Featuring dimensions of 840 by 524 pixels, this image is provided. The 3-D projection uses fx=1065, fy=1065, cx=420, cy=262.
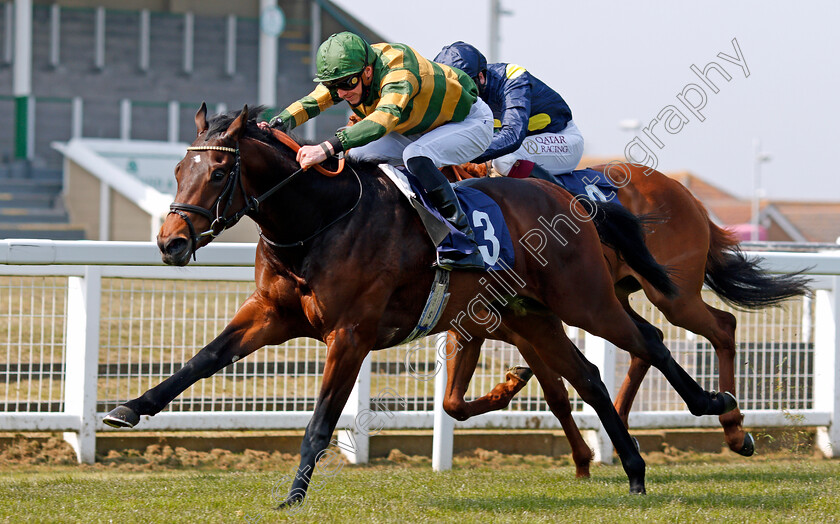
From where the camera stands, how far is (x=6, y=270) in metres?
5.63

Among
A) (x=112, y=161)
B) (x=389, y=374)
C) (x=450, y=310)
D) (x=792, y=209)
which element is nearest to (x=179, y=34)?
(x=112, y=161)

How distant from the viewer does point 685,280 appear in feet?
20.4

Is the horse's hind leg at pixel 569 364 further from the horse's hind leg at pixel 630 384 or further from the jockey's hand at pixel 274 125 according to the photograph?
the jockey's hand at pixel 274 125

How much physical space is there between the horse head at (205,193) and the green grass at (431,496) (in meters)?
1.06

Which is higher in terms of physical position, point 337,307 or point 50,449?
point 337,307

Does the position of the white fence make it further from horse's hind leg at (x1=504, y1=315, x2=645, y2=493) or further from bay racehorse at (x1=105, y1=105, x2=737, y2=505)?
bay racehorse at (x1=105, y1=105, x2=737, y2=505)

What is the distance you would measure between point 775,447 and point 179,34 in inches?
648

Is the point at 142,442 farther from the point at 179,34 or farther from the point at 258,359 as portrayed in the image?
the point at 179,34

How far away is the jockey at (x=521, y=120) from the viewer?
550cm

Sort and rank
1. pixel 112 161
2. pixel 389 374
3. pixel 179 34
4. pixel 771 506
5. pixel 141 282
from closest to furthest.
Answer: pixel 771 506, pixel 141 282, pixel 389 374, pixel 112 161, pixel 179 34

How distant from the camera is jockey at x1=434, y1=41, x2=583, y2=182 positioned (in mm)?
5500

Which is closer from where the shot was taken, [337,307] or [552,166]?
Result: [337,307]

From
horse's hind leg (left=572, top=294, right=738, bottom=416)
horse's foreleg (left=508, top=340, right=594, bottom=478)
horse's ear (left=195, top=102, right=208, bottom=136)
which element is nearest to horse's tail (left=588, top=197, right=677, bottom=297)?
horse's hind leg (left=572, top=294, right=738, bottom=416)

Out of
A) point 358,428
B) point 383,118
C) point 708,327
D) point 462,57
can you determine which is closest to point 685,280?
point 708,327
